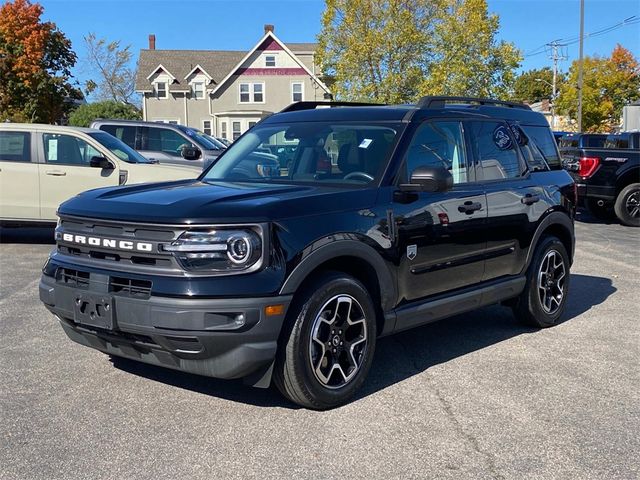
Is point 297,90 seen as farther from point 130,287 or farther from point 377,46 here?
point 130,287

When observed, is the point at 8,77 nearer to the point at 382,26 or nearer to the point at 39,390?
the point at 382,26

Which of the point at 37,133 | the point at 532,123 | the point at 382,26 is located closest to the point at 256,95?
Result: the point at 382,26

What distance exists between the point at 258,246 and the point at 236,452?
3.64ft

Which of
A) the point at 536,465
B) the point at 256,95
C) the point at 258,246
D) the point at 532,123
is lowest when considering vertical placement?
the point at 536,465

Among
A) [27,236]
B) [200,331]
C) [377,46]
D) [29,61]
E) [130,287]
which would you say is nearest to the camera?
[200,331]

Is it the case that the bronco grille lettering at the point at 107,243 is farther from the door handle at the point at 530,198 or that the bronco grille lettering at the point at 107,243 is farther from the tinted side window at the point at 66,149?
the tinted side window at the point at 66,149

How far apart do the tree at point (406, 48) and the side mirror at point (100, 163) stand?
84.3ft


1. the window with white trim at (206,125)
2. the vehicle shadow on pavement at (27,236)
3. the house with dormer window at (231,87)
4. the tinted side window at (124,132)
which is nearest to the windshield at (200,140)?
the tinted side window at (124,132)

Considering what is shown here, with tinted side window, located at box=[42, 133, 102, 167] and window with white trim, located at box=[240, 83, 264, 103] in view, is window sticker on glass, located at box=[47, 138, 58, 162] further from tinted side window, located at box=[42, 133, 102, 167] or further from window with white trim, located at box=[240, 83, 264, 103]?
window with white trim, located at box=[240, 83, 264, 103]

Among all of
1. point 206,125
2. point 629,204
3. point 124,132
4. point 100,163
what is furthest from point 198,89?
point 100,163

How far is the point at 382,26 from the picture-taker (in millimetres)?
35000

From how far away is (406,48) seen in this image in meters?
35.3

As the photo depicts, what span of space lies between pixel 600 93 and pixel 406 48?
17.8m

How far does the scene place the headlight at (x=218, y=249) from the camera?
3.83 meters
